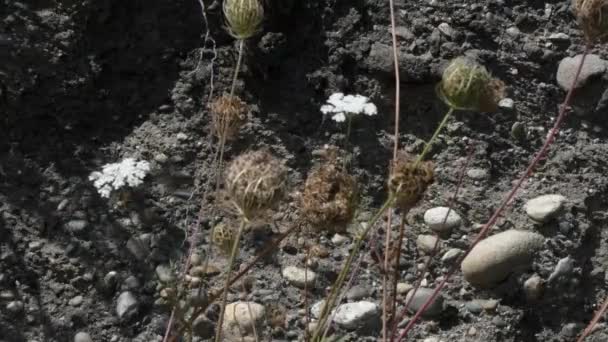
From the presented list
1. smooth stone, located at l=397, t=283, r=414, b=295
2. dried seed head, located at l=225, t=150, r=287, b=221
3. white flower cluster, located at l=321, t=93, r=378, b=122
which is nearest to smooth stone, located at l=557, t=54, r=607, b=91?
smooth stone, located at l=397, t=283, r=414, b=295

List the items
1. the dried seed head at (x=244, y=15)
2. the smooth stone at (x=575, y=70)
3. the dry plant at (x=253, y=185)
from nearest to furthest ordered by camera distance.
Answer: the dry plant at (x=253, y=185)
the dried seed head at (x=244, y=15)
the smooth stone at (x=575, y=70)

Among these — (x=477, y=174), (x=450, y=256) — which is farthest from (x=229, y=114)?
(x=477, y=174)

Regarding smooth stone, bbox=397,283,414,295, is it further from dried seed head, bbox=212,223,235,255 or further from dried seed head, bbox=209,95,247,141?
dried seed head, bbox=209,95,247,141

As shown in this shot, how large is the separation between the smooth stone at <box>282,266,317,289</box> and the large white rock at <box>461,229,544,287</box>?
568mm

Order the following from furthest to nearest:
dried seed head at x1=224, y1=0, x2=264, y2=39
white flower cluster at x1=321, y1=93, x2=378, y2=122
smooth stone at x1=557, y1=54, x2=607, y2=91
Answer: smooth stone at x1=557, y1=54, x2=607, y2=91, white flower cluster at x1=321, y1=93, x2=378, y2=122, dried seed head at x1=224, y1=0, x2=264, y2=39

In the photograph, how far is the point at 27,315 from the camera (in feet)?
11.0

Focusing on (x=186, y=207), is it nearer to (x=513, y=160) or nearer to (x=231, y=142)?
(x=231, y=142)

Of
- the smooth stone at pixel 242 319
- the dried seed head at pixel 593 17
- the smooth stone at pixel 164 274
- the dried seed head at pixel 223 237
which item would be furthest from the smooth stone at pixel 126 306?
the dried seed head at pixel 593 17

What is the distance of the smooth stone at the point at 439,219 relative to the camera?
3576 mm

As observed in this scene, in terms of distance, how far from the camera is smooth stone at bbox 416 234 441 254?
355 centimetres

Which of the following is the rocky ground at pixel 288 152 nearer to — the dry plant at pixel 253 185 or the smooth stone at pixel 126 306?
the smooth stone at pixel 126 306

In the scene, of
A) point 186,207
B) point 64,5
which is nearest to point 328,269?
point 186,207

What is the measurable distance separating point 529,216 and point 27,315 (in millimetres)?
1926

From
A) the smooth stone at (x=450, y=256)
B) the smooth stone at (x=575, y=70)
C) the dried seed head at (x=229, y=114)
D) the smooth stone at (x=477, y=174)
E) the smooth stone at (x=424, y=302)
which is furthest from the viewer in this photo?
the smooth stone at (x=575, y=70)
